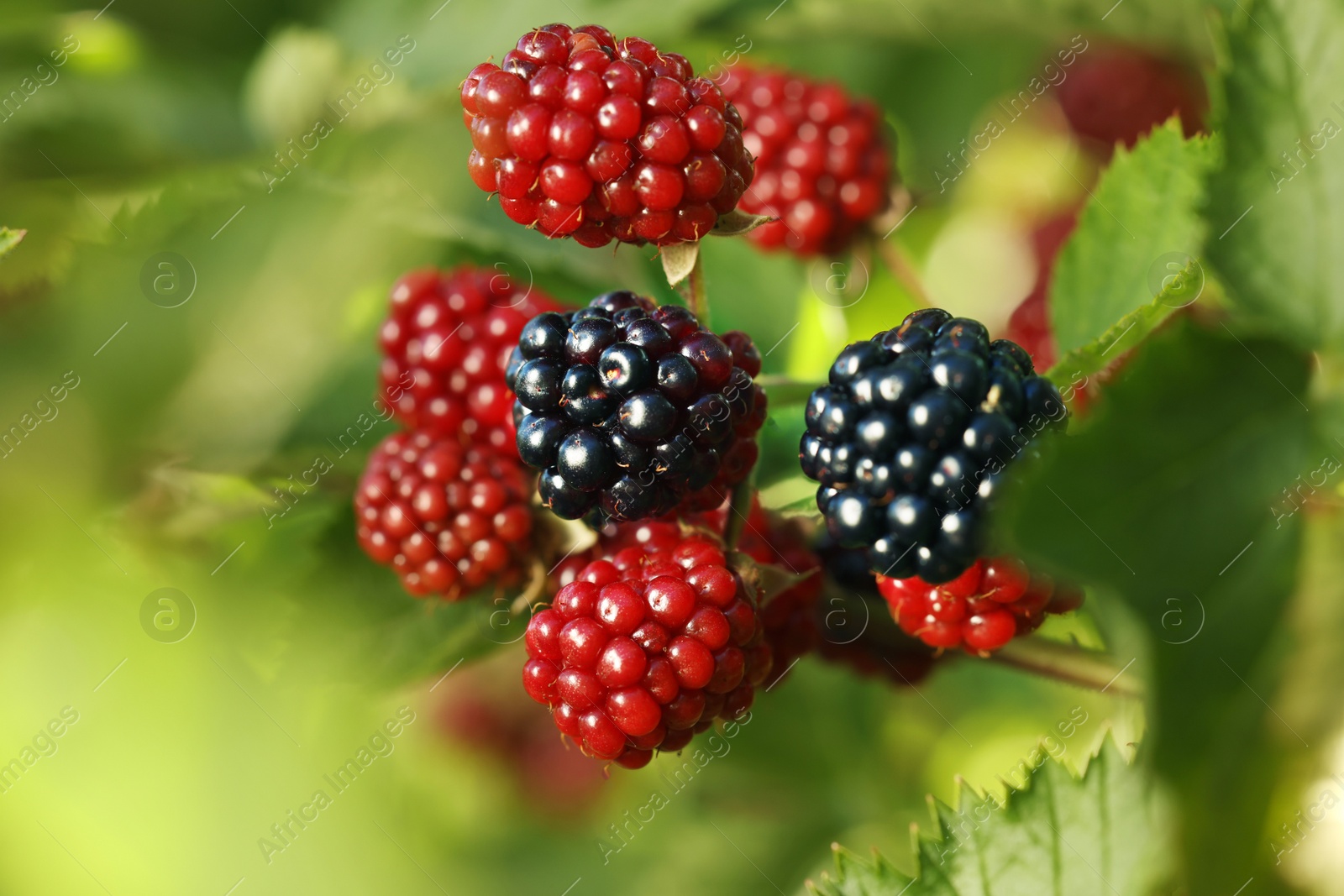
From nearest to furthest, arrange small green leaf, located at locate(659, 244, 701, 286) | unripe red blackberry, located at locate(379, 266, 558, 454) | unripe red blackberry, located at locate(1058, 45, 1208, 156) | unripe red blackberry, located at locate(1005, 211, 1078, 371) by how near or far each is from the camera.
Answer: small green leaf, located at locate(659, 244, 701, 286), unripe red blackberry, located at locate(379, 266, 558, 454), unripe red blackberry, located at locate(1005, 211, 1078, 371), unripe red blackberry, located at locate(1058, 45, 1208, 156)

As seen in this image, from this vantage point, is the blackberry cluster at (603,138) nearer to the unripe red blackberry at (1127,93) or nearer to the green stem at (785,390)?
the green stem at (785,390)

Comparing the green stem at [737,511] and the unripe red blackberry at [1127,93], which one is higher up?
the unripe red blackberry at [1127,93]

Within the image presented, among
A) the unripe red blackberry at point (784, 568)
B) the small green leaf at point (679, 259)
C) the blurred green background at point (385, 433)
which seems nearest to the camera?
the blurred green background at point (385, 433)

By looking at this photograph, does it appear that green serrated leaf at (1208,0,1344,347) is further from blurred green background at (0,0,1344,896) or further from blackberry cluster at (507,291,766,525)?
blackberry cluster at (507,291,766,525)

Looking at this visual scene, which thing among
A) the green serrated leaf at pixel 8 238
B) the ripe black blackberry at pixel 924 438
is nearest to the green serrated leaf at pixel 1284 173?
the ripe black blackberry at pixel 924 438

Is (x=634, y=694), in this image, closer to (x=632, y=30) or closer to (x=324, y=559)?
(x=324, y=559)

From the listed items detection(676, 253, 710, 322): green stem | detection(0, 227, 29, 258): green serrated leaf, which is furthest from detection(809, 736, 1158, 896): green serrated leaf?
detection(0, 227, 29, 258): green serrated leaf

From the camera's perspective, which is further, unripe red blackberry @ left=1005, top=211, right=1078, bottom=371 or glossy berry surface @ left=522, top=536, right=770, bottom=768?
unripe red blackberry @ left=1005, top=211, right=1078, bottom=371

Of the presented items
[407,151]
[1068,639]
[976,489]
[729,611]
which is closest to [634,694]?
[729,611]
